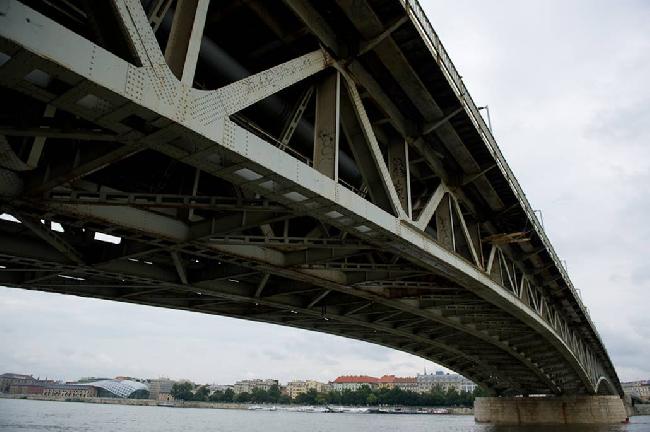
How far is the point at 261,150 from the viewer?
695 centimetres

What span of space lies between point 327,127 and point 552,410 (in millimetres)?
55155

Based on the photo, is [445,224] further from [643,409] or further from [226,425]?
[643,409]

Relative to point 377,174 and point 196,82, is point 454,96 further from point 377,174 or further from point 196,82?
point 196,82

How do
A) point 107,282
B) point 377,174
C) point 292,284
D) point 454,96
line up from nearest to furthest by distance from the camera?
point 377,174 < point 454,96 < point 107,282 < point 292,284

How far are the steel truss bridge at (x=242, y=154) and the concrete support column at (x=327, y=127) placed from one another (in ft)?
0.11

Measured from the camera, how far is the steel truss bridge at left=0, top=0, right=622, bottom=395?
5.46 metres

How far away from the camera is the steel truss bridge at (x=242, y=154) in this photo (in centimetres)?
546

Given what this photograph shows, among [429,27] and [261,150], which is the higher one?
[429,27]

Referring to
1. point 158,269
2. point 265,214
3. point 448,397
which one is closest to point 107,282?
point 158,269

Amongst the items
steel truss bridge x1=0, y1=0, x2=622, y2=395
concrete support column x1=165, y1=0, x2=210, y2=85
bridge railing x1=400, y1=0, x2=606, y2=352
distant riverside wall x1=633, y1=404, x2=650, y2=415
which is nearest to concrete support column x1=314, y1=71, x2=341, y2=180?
steel truss bridge x1=0, y1=0, x2=622, y2=395

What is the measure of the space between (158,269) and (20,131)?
9.39 meters

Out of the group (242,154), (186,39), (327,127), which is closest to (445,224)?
(327,127)

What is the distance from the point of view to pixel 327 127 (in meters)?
9.05

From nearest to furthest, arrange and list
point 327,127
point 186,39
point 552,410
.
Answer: point 186,39, point 327,127, point 552,410
